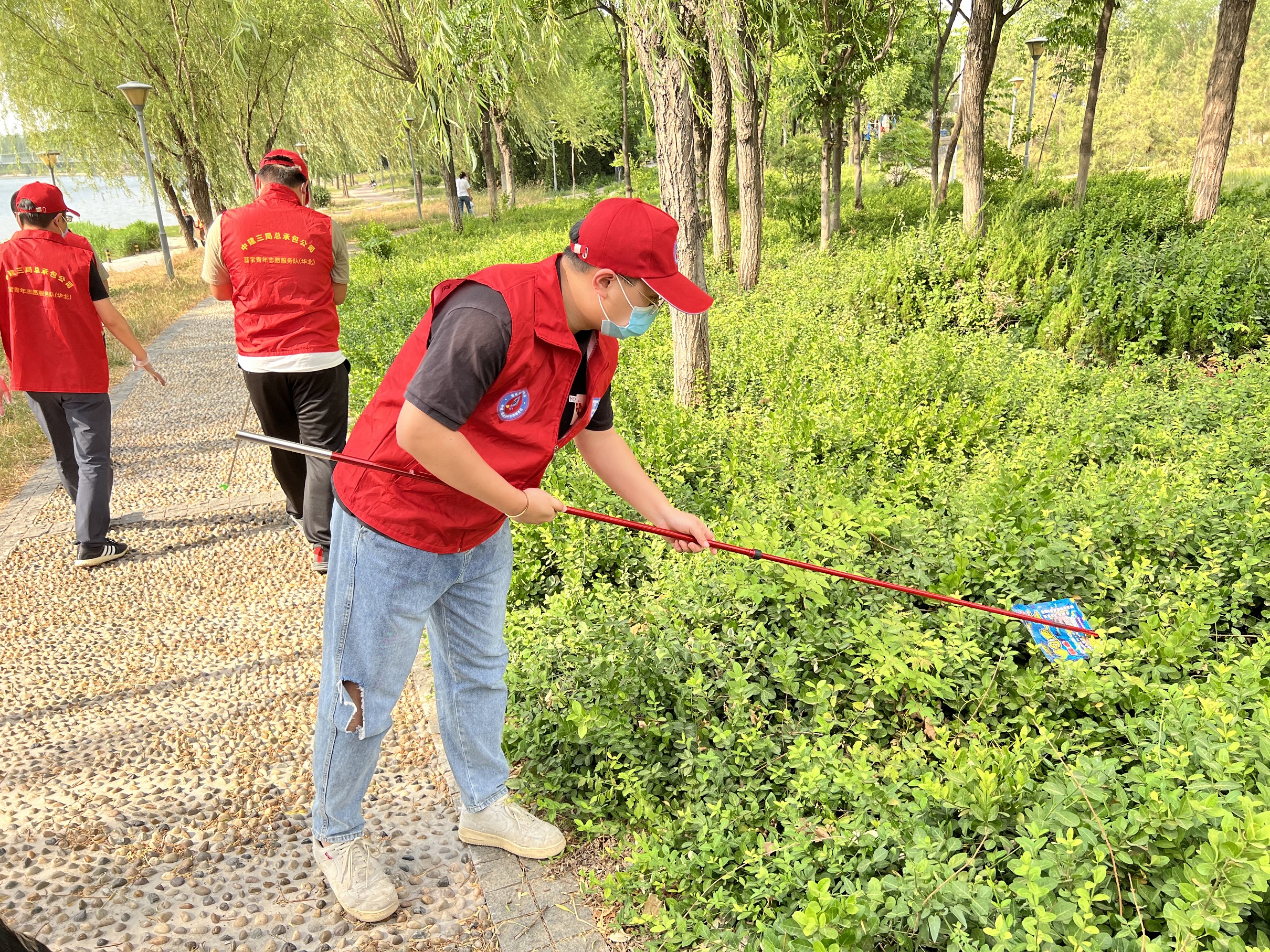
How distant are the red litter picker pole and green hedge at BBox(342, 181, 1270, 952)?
3.7 inches

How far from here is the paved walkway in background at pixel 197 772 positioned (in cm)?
248

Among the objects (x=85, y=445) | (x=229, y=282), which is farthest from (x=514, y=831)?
(x=85, y=445)

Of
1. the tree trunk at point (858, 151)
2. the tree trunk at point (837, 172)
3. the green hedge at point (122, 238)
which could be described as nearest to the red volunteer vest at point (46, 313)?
the tree trunk at point (837, 172)

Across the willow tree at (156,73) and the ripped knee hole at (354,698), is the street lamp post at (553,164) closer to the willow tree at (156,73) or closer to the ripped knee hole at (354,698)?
the willow tree at (156,73)

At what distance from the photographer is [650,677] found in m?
2.96

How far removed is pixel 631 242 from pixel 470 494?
0.72 meters

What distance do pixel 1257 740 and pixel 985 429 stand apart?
2.92 meters

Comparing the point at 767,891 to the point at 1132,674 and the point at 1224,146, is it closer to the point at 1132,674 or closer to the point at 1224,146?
the point at 1132,674

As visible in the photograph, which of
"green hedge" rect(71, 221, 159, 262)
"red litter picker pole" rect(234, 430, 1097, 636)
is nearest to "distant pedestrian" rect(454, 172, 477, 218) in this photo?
"green hedge" rect(71, 221, 159, 262)

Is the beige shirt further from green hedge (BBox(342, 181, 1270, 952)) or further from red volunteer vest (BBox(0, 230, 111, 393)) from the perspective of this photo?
green hedge (BBox(342, 181, 1270, 952))

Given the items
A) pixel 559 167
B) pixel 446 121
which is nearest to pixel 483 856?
pixel 446 121

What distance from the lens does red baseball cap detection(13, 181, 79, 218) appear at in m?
4.60

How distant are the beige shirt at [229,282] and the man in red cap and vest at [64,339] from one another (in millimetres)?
727

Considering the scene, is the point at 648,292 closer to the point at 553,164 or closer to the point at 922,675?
the point at 922,675
